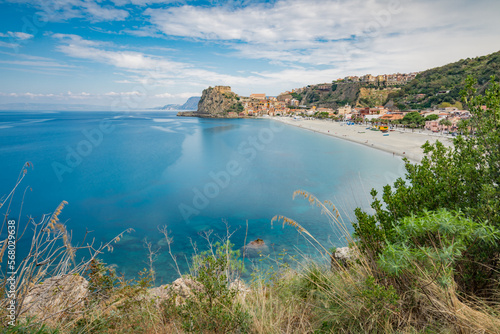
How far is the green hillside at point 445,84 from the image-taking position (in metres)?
50.6

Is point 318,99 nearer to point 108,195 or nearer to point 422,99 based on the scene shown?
point 422,99

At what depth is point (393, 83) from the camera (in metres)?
90.8

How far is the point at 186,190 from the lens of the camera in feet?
52.8

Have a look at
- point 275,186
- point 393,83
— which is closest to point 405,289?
point 275,186

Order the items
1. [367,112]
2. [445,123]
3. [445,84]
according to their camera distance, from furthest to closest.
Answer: [445,84], [367,112], [445,123]

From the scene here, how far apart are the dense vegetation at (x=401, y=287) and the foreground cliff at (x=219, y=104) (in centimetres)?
10016

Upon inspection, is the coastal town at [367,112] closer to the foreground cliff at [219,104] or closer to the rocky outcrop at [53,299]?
the foreground cliff at [219,104]

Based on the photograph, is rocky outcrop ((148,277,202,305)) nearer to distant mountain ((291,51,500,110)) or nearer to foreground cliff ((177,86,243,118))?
distant mountain ((291,51,500,110))

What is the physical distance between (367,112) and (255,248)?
5862cm

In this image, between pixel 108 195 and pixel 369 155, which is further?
pixel 369 155

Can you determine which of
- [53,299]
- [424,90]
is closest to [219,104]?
[424,90]

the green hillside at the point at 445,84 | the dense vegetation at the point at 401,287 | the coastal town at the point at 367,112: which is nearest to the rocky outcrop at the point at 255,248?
the dense vegetation at the point at 401,287

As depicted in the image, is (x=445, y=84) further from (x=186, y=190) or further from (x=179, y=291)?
(x=179, y=291)

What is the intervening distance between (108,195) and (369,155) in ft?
75.6
